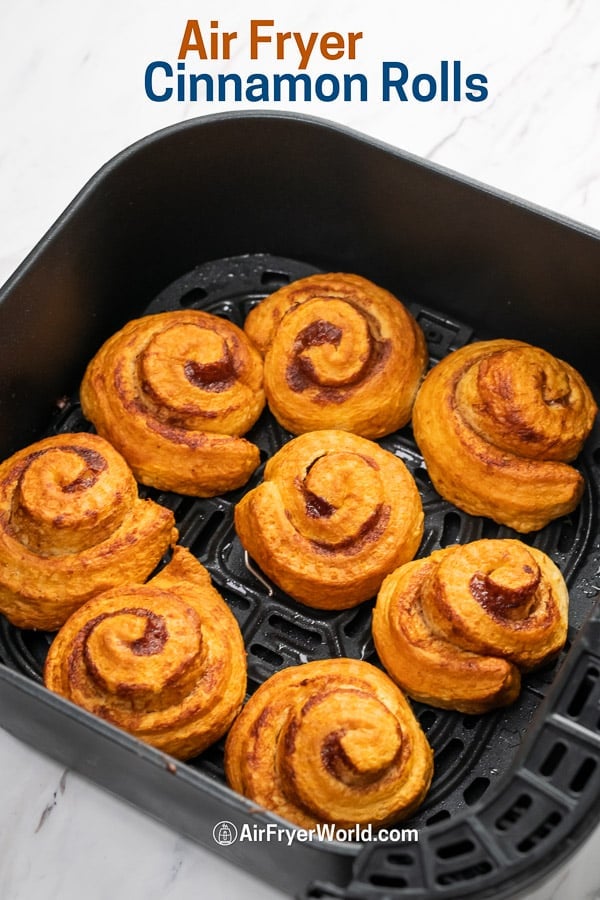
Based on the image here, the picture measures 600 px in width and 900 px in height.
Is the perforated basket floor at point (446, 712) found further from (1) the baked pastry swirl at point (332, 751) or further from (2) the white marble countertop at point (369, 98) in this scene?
(2) the white marble countertop at point (369, 98)

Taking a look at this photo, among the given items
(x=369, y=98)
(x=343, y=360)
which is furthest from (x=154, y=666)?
(x=369, y=98)

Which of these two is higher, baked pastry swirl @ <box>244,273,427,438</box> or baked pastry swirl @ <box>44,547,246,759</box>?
baked pastry swirl @ <box>244,273,427,438</box>

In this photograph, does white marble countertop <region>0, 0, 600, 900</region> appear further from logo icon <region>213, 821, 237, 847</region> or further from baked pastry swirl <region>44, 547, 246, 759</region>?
logo icon <region>213, 821, 237, 847</region>

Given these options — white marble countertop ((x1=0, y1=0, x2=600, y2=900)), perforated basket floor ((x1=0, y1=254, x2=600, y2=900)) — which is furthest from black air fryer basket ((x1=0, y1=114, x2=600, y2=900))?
white marble countertop ((x1=0, y1=0, x2=600, y2=900))

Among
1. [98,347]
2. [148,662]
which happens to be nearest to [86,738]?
[148,662]

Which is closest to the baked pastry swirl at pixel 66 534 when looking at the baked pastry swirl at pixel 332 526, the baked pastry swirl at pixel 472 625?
the baked pastry swirl at pixel 332 526

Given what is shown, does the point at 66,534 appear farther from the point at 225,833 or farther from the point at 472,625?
the point at 472,625
